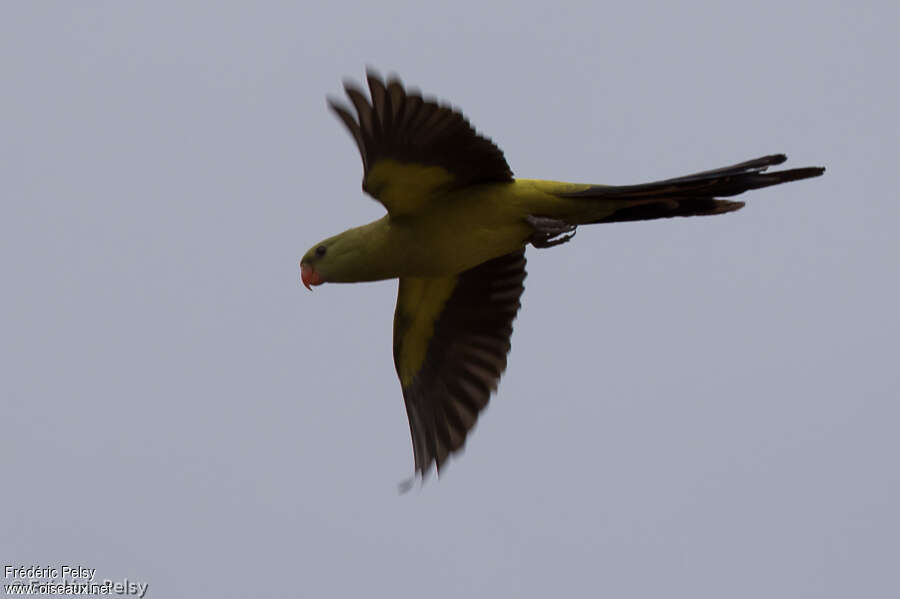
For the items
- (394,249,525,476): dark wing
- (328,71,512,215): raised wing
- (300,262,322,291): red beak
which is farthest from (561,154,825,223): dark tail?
(300,262,322,291): red beak

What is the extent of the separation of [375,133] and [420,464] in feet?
8.80

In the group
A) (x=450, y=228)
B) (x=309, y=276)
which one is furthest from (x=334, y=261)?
(x=450, y=228)

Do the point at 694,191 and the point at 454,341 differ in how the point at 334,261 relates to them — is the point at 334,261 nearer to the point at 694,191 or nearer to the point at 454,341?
the point at 454,341

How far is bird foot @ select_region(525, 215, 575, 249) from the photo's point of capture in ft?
25.5

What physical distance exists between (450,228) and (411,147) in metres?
0.70

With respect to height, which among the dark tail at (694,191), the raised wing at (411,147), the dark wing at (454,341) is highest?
the raised wing at (411,147)

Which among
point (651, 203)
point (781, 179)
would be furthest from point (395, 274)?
point (781, 179)

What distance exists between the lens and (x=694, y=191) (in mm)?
7535

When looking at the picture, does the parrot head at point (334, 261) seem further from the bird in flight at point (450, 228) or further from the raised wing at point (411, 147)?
the raised wing at point (411, 147)

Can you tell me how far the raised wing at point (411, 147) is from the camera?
717cm

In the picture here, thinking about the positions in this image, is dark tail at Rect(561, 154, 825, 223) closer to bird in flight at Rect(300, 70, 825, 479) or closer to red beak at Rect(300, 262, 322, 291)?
bird in flight at Rect(300, 70, 825, 479)

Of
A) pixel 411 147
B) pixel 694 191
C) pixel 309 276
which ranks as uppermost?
pixel 411 147

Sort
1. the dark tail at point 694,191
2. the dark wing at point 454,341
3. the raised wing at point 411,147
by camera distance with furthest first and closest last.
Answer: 1. the dark wing at point 454,341
2. the dark tail at point 694,191
3. the raised wing at point 411,147

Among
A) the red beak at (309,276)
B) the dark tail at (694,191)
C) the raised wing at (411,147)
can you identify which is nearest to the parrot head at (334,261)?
A: the red beak at (309,276)
